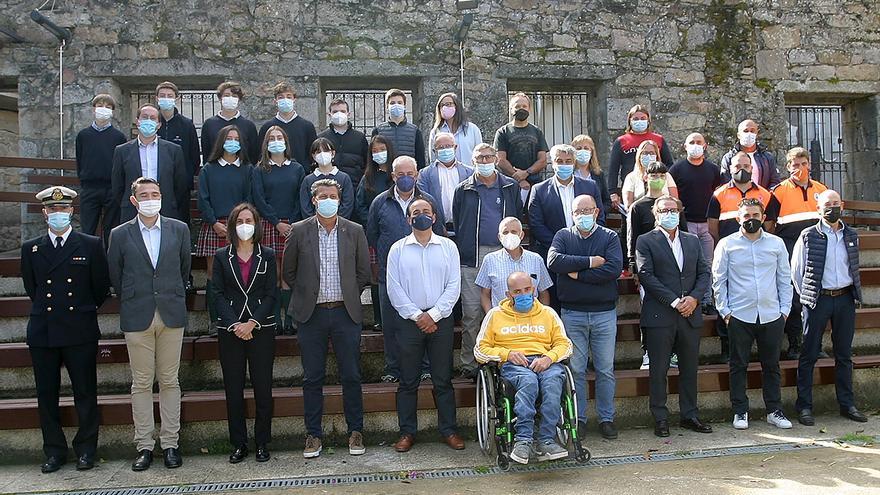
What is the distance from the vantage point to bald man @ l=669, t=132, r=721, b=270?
21.5ft

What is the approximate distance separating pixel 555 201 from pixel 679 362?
1495mm

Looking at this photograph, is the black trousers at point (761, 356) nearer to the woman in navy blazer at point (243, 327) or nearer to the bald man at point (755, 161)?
the bald man at point (755, 161)

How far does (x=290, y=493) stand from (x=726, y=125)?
7736mm

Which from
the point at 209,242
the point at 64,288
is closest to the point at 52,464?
the point at 64,288

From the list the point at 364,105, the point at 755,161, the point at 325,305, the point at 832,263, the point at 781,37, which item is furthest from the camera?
the point at 781,37

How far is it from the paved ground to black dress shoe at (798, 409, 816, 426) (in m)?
0.11

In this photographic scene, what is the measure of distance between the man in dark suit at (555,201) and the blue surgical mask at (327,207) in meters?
1.56

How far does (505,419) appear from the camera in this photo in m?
4.51

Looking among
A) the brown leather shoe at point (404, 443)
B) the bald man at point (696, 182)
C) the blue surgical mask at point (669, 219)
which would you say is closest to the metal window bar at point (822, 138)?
the bald man at point (696, 182)

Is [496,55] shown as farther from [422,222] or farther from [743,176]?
[422,222]

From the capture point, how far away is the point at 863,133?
33.6 feet

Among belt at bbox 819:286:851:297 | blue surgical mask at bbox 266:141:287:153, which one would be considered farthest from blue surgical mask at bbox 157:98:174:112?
belt at bbox 819:286:851:297

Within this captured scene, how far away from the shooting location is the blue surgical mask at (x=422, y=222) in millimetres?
5062

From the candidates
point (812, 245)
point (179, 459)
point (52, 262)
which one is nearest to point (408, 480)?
point (179, 459)
